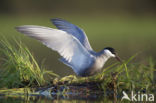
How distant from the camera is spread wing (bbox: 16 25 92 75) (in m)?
9.60

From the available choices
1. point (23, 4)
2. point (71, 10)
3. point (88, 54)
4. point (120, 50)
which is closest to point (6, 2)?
point (23, 4)

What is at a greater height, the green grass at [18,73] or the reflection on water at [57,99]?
the green grass at [18,73]

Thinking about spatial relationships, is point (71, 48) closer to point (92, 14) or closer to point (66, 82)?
point (66, 82)

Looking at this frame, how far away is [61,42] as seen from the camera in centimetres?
976

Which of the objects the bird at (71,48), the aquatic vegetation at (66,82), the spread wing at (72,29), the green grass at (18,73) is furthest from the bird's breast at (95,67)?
the green grass at (18,73)

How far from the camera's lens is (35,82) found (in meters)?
9.91

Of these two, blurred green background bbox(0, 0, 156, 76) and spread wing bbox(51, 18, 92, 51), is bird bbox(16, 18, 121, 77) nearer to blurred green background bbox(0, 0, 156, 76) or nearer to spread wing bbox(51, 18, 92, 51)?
spread wing bbox(51, 18, 92, 51)

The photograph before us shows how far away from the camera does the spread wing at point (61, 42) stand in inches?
378

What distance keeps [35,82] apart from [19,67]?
44cm

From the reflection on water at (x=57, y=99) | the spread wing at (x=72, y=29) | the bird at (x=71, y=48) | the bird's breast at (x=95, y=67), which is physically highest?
the spread wing at (x=72, y=29)

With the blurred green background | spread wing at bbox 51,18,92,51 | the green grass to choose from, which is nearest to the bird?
spread wing at bbox 51,18,92,51

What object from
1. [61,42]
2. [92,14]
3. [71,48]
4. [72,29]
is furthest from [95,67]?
[92,14]

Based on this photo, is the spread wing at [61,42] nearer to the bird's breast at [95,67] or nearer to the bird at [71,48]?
the bird at [71,48]

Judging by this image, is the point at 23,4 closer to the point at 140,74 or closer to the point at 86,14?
the point at 86,14
